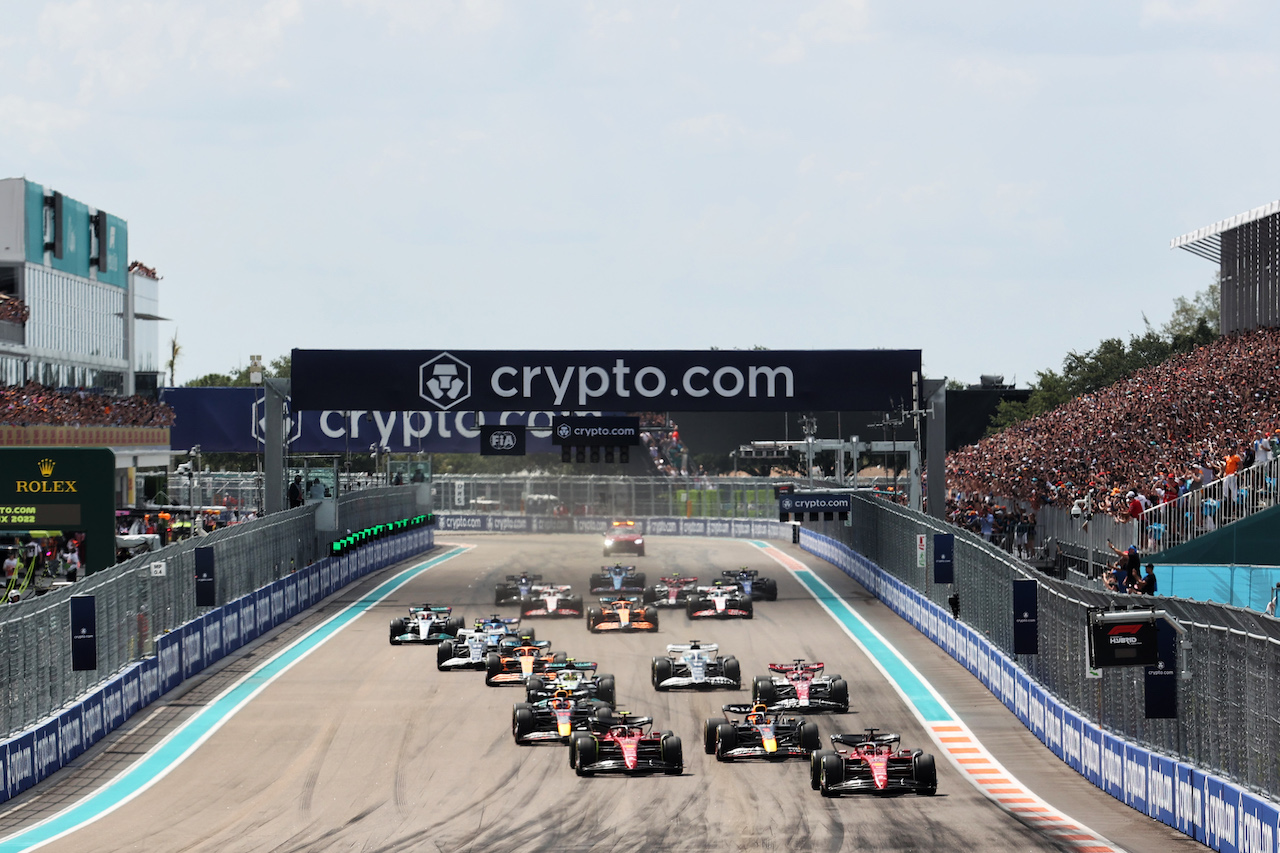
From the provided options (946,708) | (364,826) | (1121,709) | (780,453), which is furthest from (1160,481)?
(780,453)

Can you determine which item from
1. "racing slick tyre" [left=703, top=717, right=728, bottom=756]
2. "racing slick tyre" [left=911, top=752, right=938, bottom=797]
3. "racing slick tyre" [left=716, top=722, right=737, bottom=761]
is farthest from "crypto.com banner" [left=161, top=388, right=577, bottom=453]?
"racing slick tyre" [left=911, top=752, right=938, bottom=797]

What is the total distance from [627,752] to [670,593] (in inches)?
702

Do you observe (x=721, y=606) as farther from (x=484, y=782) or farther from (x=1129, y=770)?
(x=1129, y=770)

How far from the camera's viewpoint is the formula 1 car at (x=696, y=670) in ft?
86.5

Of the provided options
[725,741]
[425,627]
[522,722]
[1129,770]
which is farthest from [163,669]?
[1129,770]

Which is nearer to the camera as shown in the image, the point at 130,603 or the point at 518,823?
the point at 518,823

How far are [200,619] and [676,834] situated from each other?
15.7m

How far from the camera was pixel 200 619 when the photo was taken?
99.2 ft

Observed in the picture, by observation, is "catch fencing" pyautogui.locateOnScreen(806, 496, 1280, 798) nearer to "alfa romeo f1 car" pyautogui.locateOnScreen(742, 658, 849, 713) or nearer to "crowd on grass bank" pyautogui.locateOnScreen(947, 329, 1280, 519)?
"alfa romeo f1 car" pyautogui.locateOnScreen(742, 658, 849, 713)

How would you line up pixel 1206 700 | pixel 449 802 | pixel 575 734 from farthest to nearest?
pixel 575 734, pixel 449 802, pixel 1206 700

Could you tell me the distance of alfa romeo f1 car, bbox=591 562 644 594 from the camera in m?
40.0

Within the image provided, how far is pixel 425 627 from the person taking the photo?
109 feet

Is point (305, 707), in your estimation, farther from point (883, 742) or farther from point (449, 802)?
point (883, 742)

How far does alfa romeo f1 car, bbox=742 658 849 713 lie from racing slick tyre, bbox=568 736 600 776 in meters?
4.22
